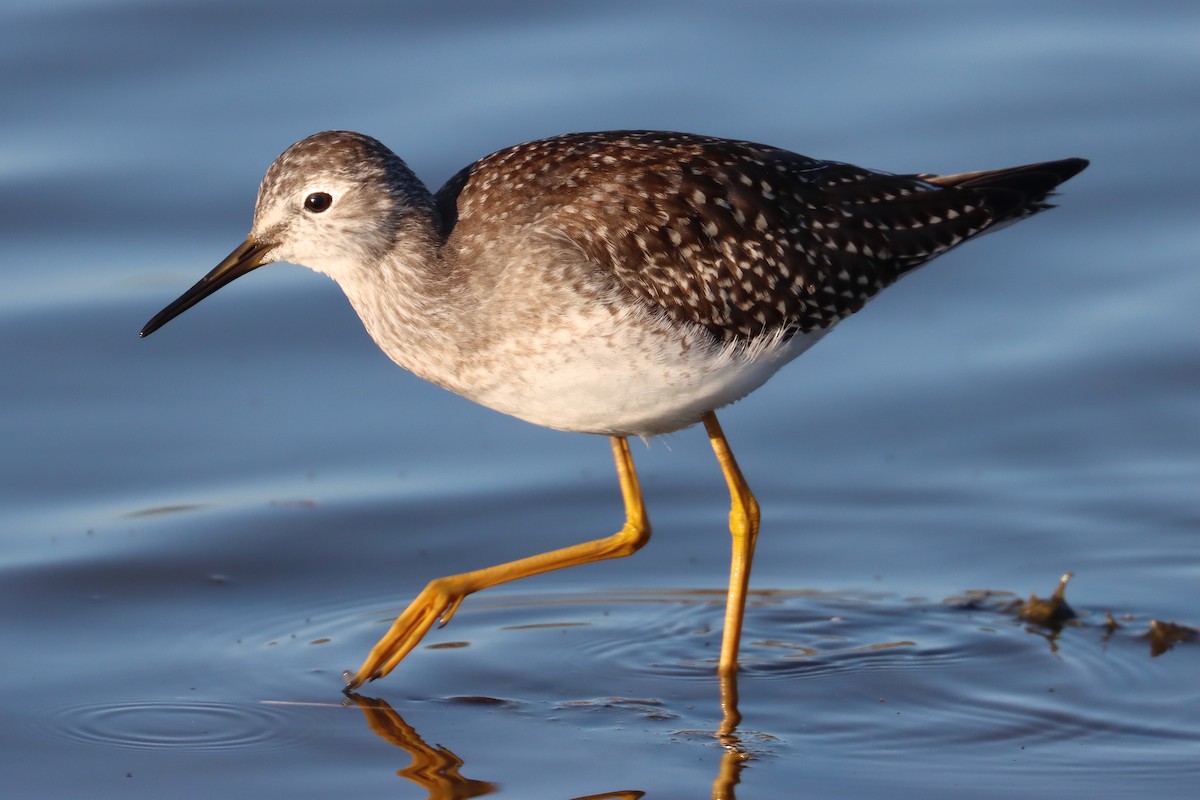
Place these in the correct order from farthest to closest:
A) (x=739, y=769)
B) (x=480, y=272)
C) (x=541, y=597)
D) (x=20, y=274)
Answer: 1. (x=20, y=274)
2. (x=541, y=597)
3. (x=480, y=272)
4. (x=739, y=769)

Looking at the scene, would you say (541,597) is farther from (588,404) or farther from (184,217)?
(184,217)

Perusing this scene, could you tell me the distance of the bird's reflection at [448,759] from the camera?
782cm

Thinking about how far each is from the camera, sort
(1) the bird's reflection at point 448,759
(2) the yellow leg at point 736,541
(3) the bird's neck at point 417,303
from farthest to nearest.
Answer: (2) the yellow leg at point 736,541
(3) the bird's neck at point 417,303
(1) the bird's reflection at point 448,759

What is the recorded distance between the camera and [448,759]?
8102 mm

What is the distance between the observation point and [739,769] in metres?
7.98

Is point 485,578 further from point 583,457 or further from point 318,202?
point 583,457

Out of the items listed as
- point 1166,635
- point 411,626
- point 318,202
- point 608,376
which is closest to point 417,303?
point 318,202

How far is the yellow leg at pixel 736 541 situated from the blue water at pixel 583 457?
17 cm

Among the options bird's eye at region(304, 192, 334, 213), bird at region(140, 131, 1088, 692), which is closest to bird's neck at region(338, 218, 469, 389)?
bird at region(140, 131, 1088, 692)

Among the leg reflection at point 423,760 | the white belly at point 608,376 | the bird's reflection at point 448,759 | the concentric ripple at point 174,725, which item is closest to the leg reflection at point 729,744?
the bird's reflection at point 448,759

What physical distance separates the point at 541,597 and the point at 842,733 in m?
2.03

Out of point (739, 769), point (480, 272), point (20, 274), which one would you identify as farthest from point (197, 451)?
point (739, 769)

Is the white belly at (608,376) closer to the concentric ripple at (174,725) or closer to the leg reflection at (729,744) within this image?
the leg reflection at (729,744)

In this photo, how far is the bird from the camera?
27.8 ft
